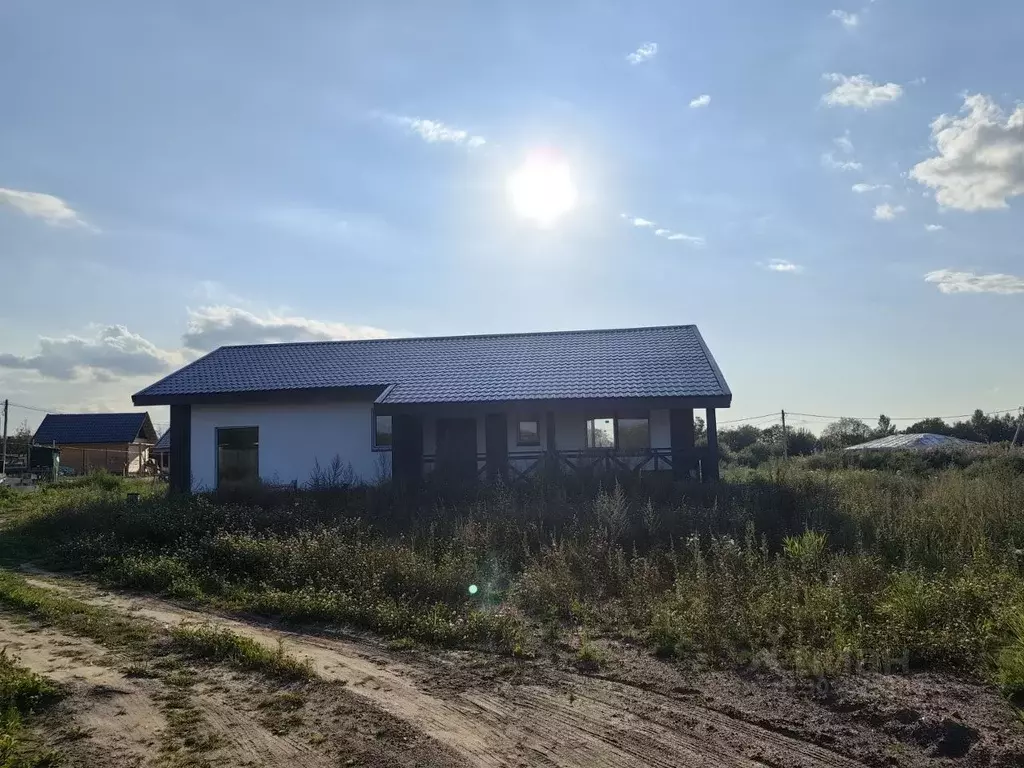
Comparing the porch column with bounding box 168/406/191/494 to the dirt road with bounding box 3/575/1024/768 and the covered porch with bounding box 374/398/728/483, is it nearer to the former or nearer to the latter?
the covered porch with bounding box 374/398/728/483

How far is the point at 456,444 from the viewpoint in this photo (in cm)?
1922

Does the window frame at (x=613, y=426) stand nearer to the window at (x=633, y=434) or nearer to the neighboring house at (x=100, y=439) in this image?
the window at (x=633, y=434)

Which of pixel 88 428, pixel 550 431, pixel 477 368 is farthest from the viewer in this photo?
pixel 88 428

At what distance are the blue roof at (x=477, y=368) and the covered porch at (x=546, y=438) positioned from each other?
1.28 feet

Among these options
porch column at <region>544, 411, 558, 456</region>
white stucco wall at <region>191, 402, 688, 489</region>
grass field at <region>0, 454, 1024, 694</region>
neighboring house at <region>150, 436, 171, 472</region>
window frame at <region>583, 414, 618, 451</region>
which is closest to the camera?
grass field at <region>0, 454, 1024, 694</region>

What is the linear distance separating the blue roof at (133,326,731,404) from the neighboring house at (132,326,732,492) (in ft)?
0.22

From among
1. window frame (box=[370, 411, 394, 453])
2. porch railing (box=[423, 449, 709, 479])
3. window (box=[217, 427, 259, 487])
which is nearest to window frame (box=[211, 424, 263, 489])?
window (box=[217, 427, 259, 487])

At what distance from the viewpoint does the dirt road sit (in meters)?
4.08

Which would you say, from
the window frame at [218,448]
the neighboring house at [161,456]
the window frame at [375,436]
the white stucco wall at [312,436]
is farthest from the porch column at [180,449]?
the neighboring house at [161,456]

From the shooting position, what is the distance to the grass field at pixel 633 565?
596 cm

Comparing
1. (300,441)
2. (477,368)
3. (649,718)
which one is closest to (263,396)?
(300,441)

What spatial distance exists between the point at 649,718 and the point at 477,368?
15884 mm

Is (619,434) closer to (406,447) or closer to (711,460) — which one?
(711,460)

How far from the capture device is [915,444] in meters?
38.0
